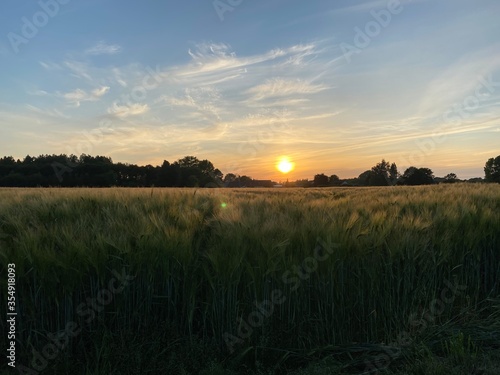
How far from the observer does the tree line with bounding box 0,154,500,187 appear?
162ft

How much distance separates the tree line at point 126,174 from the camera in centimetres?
4934

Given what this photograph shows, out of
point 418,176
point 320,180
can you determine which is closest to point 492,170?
point 418,176

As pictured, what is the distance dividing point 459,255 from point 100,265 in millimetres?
3921

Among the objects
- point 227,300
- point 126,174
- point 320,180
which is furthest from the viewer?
point 320,180

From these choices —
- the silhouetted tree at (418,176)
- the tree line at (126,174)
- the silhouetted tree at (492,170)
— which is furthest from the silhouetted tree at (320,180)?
the silhouetted tree at (492,170)

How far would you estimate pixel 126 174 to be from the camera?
204ft

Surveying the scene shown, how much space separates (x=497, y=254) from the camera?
4547 mm

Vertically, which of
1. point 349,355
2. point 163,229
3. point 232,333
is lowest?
point 349,355

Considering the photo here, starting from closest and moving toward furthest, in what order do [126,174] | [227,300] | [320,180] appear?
[227,300] → [126,174] → [320,180]

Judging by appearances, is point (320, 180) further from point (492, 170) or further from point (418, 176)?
point (492, 170)

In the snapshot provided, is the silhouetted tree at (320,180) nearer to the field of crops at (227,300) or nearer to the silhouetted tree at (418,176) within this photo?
the silhouetted tree at (418,176)

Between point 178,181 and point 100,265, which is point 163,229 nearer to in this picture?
point 100,265

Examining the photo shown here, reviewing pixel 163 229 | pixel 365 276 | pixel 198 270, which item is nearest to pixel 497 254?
pixel 365 276

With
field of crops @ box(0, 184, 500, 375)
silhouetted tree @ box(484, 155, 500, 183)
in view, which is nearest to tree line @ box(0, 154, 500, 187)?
silhouetted tree @ box(484, 155, 500, 183)
